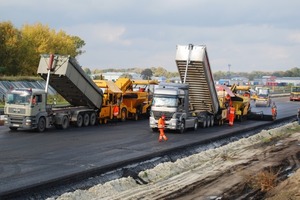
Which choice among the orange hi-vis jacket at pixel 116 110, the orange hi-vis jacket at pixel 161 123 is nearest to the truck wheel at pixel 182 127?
the orange hi-vis jacket at pixel 161 123

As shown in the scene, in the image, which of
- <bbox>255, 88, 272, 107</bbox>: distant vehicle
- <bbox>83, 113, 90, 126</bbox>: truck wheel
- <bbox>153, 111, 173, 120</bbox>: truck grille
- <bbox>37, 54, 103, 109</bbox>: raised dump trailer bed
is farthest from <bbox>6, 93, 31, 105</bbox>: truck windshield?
<bbox>255, 88, 272, 107</bbox>: distant vehicle

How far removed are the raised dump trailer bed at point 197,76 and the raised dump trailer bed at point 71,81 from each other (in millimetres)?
5946

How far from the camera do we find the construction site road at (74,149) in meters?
15.0

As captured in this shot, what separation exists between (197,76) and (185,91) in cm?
147

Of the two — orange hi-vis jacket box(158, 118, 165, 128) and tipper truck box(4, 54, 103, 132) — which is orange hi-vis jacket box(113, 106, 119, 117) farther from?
orange hi-vis jacket box(158, 118, 165, 128)

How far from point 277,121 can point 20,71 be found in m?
41.6

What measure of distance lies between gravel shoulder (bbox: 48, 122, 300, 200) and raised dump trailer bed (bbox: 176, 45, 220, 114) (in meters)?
7.28

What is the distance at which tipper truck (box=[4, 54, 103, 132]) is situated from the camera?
83.5 ft

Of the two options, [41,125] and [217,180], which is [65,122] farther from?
[217,180]

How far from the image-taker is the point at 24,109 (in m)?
25.2

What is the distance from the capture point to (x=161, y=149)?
827 inches

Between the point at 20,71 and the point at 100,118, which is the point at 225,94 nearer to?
the point at 100,118

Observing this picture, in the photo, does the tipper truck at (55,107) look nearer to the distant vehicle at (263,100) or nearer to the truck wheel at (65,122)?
the truck wheel at (65,122)

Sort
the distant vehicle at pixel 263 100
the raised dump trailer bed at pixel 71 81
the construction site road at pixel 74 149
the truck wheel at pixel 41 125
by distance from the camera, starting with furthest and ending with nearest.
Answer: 1. the distant vehicle at pixel 263 100
2. the raised dump trailer bed at pixel 71 81
3. the truck wheel at pixel 41 125
4. the construction site road at pixel 74 149
